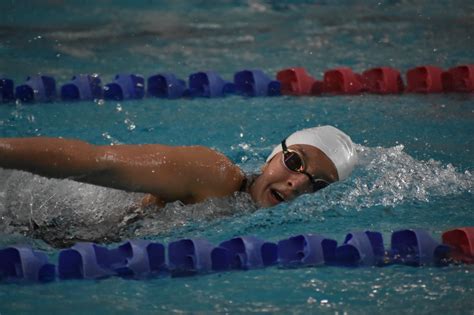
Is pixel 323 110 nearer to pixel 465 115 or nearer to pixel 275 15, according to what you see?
pixel 465 115

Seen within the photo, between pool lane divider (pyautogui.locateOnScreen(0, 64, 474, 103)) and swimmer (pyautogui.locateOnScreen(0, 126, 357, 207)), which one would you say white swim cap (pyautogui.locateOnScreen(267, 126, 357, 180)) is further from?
pool lane divider (pyautogui.locateOnScreen(0, 64, 474, 103))

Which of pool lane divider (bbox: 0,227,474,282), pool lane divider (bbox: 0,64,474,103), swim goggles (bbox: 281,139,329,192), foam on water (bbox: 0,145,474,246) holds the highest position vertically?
pool lane divider (bbox: 0,64,474,103)

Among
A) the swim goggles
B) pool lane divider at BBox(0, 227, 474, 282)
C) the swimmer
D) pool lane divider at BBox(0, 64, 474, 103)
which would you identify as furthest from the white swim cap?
pool lane divider at BBox(0, 64, 474, 103)

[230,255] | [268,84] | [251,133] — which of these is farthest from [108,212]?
[268,84]

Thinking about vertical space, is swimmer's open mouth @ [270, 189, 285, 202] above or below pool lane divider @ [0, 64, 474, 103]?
below

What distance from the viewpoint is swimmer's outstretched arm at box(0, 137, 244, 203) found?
293cm

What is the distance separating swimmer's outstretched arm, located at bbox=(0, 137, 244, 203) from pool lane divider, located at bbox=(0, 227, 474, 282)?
22cm

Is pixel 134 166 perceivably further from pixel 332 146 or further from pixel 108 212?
pixel 332 146

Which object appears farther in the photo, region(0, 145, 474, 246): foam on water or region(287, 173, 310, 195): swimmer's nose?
region(287, 173, 310, 195): swimmer's nose

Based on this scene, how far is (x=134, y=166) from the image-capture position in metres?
3.13

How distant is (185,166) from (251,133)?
5.20ft

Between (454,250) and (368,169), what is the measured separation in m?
0.88

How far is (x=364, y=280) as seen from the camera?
306 centimetres

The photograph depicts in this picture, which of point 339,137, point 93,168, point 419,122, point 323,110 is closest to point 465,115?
point 419,122
